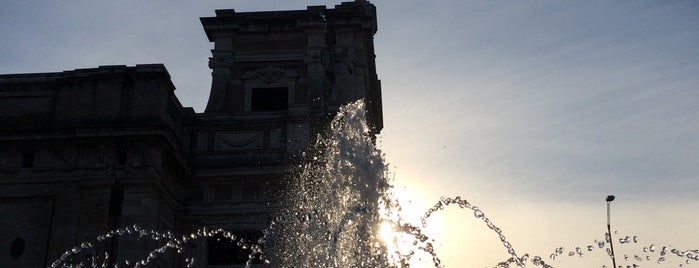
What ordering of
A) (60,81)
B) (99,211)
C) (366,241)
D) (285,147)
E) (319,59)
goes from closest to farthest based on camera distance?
1. (366,241)
2. (99,211)
3. (60,81)
4. (285,147)
5. (319,59)

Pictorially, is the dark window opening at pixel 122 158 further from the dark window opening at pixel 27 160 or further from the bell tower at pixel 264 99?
the bell tower at pixel 264 99

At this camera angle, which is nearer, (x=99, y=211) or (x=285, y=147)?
(x=99, y=211)

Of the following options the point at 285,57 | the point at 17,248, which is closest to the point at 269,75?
the point at 285,57

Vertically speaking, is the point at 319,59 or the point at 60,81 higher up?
the point at 319,59

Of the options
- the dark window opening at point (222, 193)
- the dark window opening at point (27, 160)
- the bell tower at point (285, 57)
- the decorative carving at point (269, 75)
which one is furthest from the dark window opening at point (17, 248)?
the decorative carving at point (269, 75)

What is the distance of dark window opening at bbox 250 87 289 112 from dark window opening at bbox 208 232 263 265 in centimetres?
391

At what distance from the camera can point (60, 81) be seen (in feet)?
64.1

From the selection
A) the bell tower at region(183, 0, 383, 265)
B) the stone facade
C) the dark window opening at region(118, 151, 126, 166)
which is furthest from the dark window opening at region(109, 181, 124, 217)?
the bell tower at region(183, 0, 383, 265)

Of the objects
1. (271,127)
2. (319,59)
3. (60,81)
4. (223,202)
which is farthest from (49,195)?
(319,59)

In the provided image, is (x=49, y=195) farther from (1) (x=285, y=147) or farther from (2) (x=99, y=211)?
(1) (x=285, y=147)

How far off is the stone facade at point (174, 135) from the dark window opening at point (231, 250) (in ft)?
0.19

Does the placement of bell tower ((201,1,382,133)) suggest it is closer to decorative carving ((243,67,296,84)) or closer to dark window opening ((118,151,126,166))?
decorative carving ((243,67,296,84))

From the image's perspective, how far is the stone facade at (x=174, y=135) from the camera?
18.2 metres

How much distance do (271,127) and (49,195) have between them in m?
5.76
